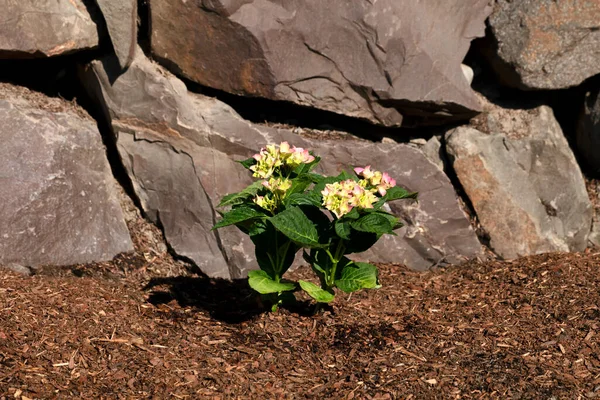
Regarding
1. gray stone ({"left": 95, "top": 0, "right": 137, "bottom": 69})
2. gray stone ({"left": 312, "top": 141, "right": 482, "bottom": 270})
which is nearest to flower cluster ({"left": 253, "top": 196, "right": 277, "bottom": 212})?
gray stone ({"left": 312, "top": 141, "right": 482, "bottom": 270})

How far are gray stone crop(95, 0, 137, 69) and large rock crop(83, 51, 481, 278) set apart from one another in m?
0.13

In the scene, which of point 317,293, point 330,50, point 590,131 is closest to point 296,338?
point 317,293

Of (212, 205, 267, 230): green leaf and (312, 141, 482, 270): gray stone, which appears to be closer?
(212, 205, 267, 230): green leaf

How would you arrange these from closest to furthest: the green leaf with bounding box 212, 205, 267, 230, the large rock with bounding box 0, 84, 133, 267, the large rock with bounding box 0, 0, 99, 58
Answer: the green leaf with bounding box 212, 205, 267, 230
the large rock with bounding box 0, 84, 133, 267
the large rock with bounding box 0, 0, 99, 58

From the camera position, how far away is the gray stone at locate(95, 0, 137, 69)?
15.5 ft

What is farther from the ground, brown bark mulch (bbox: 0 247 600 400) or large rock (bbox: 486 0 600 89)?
large rock (bbox: 486 0 600 89)

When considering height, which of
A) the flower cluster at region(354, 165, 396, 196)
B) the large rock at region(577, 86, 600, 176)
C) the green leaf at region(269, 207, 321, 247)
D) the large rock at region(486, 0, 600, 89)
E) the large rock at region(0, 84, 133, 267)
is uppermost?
the large rock at region(486, 0, 600, 89)

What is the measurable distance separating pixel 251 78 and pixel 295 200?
1658 mm

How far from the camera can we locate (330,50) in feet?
16.5

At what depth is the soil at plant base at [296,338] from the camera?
129 inches

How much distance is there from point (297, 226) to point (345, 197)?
0.27 m

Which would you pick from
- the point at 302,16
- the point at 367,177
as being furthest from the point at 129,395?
the point at 302,16

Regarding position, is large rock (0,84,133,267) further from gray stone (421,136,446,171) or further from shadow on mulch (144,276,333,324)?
gray stone (421,136,446,171)

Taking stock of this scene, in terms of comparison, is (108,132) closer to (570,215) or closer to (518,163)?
(518,163)
